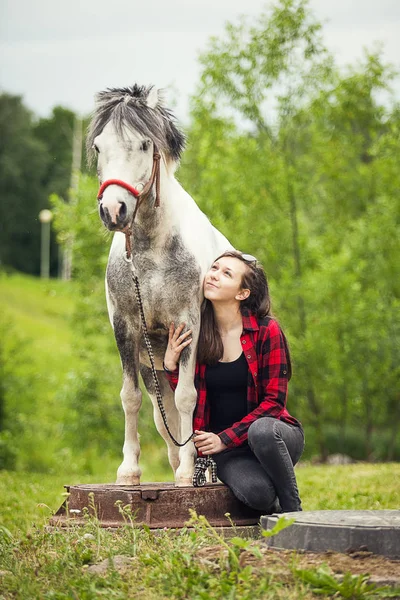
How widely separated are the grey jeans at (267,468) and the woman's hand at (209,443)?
0.12 meters

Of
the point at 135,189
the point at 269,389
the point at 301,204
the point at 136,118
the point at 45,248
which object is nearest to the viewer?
the point at 135,189

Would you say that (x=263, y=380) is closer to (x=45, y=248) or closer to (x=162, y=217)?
(x=162, y=217)

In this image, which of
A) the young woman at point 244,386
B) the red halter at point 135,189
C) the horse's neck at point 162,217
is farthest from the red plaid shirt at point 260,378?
the red halter at point 135,189

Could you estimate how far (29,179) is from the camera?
45.6 m

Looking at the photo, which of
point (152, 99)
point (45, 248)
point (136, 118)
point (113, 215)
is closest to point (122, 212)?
point (113, 215)

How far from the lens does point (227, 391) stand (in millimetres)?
4914

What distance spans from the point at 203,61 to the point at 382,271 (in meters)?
5.28

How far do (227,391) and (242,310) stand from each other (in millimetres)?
471

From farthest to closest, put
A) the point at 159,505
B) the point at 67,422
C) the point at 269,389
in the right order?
the point at 67,422
the point at 269,389
the point at 159,505

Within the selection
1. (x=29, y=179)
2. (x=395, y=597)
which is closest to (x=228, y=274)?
(x=395, y=597)

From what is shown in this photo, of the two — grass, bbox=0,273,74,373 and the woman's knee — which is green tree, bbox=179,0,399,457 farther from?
the woman's knee

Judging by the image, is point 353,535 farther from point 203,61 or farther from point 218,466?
point 203,61

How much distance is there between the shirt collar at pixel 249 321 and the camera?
15.9 feet

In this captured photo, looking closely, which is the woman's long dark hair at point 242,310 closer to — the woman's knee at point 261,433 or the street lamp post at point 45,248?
the woman's knee at point 261,433
